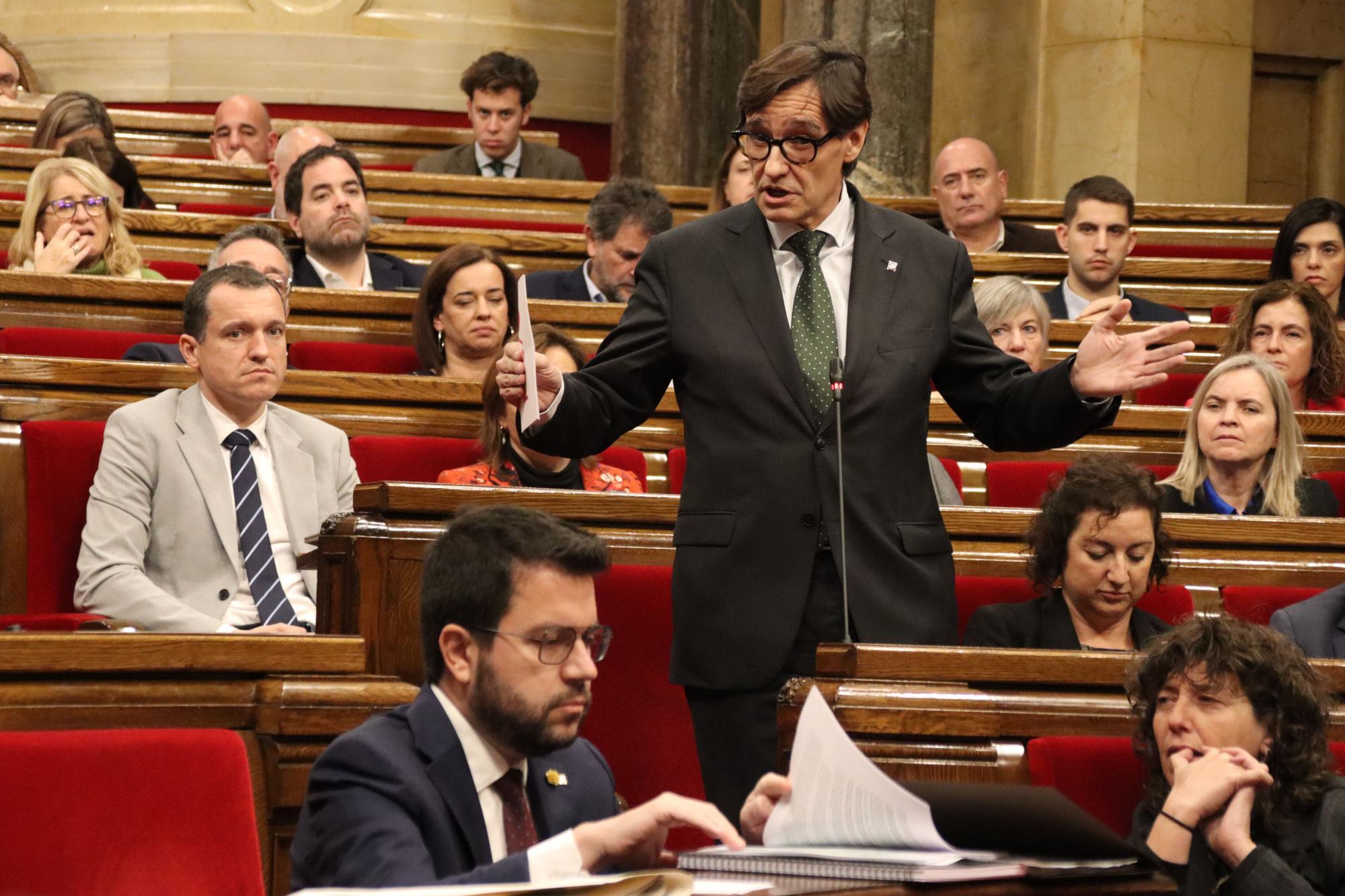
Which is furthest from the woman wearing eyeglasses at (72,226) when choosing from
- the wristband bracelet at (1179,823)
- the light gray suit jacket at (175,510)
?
the wristband bracelet at (1179,823)

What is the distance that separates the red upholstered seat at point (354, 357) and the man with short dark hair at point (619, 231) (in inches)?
27.1

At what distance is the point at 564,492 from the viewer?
7.81 ft

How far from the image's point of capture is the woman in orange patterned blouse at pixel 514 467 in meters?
2.80

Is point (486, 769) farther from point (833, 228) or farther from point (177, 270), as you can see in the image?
point (177, 270)

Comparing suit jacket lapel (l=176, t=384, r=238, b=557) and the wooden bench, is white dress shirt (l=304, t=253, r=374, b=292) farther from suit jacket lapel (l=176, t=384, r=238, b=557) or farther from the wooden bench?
the wooden bench

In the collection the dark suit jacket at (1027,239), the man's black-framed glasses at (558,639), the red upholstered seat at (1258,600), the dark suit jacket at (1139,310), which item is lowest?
the red upholstered seat at (1258,600)

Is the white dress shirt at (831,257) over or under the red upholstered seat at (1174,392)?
over

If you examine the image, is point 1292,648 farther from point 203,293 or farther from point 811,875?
point 203,293

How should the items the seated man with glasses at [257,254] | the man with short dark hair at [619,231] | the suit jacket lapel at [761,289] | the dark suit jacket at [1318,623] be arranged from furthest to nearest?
the man with short dark hair at [619,231] → the seated man with glasses at [257,254] → the dark suit jacket at [1318,623] → the suit jacket lapel at [761,289]

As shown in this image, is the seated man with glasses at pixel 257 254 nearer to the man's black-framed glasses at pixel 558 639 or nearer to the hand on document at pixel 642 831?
the man's black-framed glasses at pixel 558 639

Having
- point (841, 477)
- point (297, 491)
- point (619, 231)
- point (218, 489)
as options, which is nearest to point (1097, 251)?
point (619, 231)

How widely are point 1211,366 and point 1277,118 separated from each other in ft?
10.1

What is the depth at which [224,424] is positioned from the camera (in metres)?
2.70

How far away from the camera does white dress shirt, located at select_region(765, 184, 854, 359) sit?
194 cm
